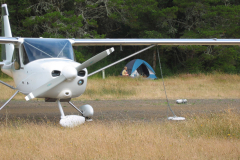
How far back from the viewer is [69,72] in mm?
5840

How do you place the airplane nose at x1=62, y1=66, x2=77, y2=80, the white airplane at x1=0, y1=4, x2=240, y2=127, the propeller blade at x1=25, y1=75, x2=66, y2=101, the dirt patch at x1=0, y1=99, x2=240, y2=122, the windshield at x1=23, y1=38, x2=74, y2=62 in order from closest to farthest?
the airplane nose at x1=62, y1=66, x2=77, y2=80, the propeller blade at x1=25, y1=75, x2=66, y2=101, the white airplane at x1=0, y1=4, x2=240, y2=127, the windshield at x1=23, y1=38, x2=74, y2=62, the dirt patch at x1=0, y1=99, x2=240, y2=122

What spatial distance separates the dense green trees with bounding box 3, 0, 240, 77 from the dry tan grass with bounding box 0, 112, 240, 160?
1634cm

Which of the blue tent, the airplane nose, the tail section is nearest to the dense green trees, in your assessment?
the blue tent

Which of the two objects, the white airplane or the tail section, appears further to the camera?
the tail section

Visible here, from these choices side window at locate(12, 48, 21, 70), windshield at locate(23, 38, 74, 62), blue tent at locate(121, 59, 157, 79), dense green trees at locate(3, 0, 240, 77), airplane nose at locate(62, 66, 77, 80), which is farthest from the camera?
dense green trees at locate(3, 0, 240, 77)

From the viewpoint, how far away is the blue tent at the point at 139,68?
22.1 metres

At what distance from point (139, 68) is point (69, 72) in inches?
710

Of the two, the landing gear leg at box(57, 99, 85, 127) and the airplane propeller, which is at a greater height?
the airplane propeller

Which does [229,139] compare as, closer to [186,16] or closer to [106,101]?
[106,101]

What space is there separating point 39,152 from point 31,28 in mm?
22702

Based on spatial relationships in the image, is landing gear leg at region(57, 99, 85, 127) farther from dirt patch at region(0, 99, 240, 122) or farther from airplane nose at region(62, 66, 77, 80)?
dirt patch at region(0, 99, 240, 122)

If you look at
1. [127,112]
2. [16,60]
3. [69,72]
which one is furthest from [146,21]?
[69,72]

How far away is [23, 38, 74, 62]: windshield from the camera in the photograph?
6.74m

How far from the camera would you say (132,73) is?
2194 cm
